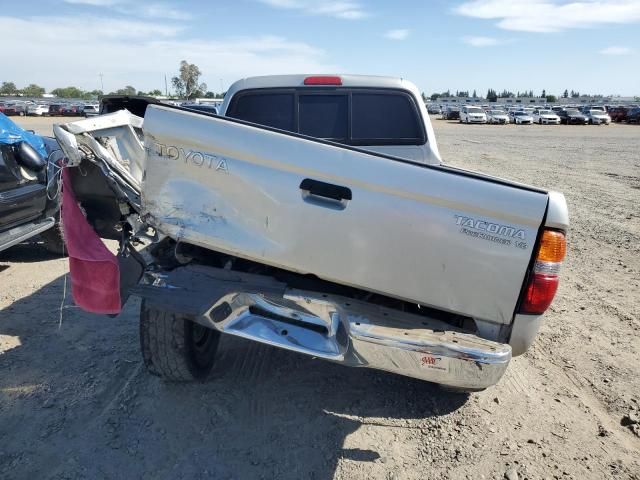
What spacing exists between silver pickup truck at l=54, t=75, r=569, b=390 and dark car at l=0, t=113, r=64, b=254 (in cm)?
286

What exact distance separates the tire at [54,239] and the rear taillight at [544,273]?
5.46 metres

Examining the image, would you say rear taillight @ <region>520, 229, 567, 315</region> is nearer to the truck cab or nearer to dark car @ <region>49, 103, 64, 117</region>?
the truck cab

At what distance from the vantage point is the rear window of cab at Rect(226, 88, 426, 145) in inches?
161

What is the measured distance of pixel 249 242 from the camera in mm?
2467

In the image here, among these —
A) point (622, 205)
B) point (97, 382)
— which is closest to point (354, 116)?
point (97, 382)

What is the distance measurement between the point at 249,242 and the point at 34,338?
8.70 ft

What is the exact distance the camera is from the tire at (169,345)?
3115 mm

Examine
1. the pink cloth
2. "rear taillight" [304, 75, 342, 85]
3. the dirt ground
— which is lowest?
the dirt ground

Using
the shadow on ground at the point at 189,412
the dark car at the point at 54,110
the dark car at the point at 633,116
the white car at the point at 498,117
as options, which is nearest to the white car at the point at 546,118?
the white car at the point at 498,117

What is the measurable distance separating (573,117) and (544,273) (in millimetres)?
52310

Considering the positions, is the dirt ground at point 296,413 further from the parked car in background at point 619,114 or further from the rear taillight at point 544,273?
the parked car in background at point 619,114

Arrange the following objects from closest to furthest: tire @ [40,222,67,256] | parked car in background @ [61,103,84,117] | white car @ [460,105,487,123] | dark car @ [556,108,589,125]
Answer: tire @ [40,222,67,256], parked car in background @ [61,103,84,117], dark car @ [556,108,589,125], white car @ [460,105,487,123]

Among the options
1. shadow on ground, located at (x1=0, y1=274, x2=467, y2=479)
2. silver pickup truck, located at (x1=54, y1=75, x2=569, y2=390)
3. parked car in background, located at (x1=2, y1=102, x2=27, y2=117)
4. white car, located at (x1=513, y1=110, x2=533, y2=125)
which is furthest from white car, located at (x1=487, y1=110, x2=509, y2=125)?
silver pickup truck, located at (x1=54, y1=75, x2=569, y2=390)

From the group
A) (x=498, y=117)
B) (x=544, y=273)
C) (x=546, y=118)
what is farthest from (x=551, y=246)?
(x=546, y=118)
